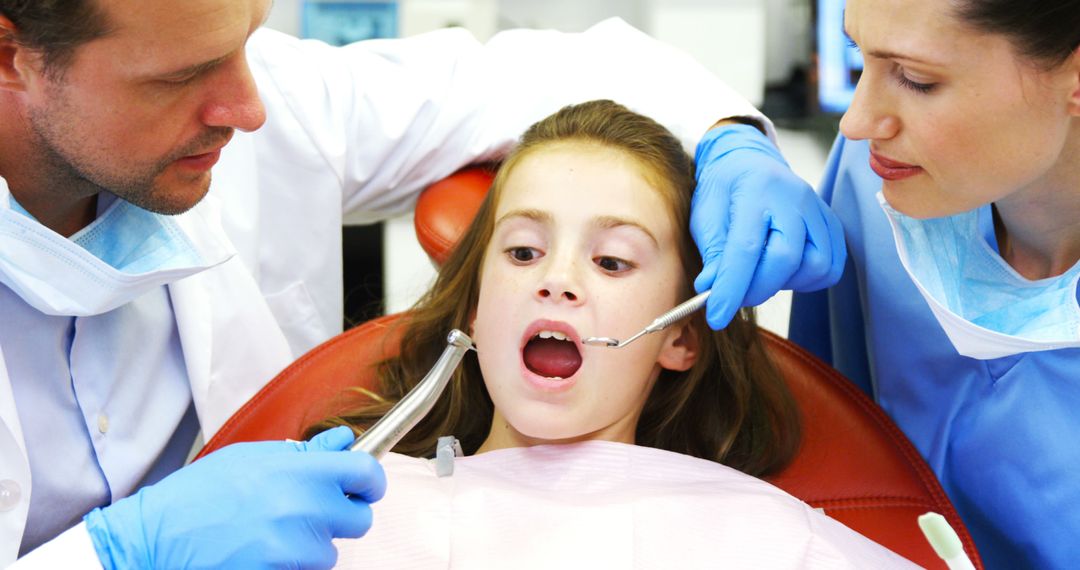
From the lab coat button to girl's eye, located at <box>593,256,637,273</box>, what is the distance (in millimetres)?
734

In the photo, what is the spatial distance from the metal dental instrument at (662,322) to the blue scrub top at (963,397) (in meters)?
0.36

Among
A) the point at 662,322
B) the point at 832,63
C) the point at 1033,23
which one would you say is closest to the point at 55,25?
the point at 662,322

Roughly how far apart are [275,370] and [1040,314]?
1.05 metres

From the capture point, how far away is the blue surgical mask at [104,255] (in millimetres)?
1262

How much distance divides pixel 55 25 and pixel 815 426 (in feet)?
3.49

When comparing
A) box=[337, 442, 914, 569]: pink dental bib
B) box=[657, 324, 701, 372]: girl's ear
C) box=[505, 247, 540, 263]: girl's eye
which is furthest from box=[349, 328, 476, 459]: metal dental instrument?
box=[657, 324, 701, 372]: girl's ear

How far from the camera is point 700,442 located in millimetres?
1581

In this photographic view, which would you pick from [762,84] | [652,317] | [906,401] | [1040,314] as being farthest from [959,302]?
[762,84]

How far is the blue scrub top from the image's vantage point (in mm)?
1347

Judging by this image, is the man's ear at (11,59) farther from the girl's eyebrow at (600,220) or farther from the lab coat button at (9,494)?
the girl's eyebrow at (600,220)

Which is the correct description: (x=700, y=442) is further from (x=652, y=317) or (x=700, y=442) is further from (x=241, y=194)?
(x=241, y=194)

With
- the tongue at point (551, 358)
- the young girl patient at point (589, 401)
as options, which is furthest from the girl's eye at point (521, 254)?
the tongue at point (551, 358)

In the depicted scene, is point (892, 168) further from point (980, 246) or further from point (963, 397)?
point (963, 397)

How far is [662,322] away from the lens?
1.31 m
